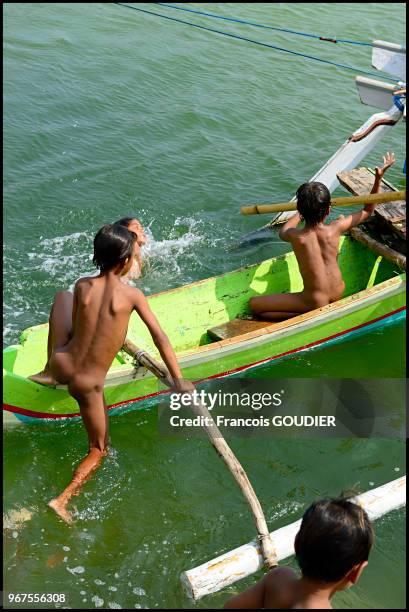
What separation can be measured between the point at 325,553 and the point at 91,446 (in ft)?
9.28

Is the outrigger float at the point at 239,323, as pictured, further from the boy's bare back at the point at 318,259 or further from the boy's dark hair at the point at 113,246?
the boy's dark hair at the point at 113,246

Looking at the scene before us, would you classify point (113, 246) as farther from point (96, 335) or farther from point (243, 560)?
point (243, 560)

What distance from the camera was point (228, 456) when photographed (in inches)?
197

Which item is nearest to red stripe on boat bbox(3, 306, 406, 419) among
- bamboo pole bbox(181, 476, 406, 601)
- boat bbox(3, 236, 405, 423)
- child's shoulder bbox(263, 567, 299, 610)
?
A: boat bbox(3, 236, 405, 423)

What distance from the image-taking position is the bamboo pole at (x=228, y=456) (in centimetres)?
444

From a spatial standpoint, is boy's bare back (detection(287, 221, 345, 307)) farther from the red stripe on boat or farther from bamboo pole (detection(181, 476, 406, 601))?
bamboo pole (detection(181, 476, 406, 601))

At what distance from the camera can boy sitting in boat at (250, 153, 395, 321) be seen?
648cm

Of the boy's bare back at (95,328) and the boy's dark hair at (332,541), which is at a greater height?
the boy's dark hair at (332,541)

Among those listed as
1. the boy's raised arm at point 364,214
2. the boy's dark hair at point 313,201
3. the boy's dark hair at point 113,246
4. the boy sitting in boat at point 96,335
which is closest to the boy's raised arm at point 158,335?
the boy sitting in boat at point 96,335

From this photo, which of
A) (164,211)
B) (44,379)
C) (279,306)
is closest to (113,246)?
(44,379)

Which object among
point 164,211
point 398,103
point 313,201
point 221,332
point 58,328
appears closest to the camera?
point 58,328

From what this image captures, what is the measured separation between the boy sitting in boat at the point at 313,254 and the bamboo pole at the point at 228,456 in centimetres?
175

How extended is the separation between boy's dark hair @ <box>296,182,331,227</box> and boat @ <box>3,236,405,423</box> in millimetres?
771

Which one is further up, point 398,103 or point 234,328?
point 398,103
